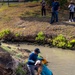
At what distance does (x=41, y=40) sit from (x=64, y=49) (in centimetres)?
208

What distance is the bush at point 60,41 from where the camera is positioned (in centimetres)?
2351

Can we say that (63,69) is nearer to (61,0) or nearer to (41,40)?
(41,40)

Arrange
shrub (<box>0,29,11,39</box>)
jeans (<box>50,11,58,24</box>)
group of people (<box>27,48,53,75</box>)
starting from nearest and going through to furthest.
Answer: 1. group of people (<box>27,48,53,75</box>)
2. shrub (<box>0,29,11,39</box>)
3. jeans (<box>50,11,58,24</box>)

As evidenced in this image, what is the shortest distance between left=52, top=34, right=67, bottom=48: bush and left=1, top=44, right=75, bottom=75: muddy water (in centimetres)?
64

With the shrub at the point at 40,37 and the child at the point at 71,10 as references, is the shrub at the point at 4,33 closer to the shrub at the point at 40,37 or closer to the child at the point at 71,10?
the shrub at the point at 40,37

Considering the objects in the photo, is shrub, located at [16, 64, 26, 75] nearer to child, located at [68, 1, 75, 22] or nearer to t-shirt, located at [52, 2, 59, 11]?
t-shirt, located at [52, 2, 59, 11]

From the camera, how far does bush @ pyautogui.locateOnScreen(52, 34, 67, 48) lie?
23511 mm

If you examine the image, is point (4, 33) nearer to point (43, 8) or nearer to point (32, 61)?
point (43, 8)

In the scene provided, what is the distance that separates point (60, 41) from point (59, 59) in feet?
12.7

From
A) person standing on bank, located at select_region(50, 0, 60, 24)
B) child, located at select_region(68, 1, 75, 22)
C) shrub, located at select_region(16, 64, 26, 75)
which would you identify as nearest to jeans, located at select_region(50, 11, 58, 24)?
person standing on bank, located at select_region(50, 0, 60, 24)

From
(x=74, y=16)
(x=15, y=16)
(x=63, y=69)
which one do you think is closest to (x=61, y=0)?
(x=74, y=16)

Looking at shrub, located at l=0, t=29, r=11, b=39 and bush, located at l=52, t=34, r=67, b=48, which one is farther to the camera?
shrub, located at l=0, t=29, r=11, b=39

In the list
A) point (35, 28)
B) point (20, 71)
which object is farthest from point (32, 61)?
point (35, 28)

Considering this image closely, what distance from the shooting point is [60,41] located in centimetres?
2402
